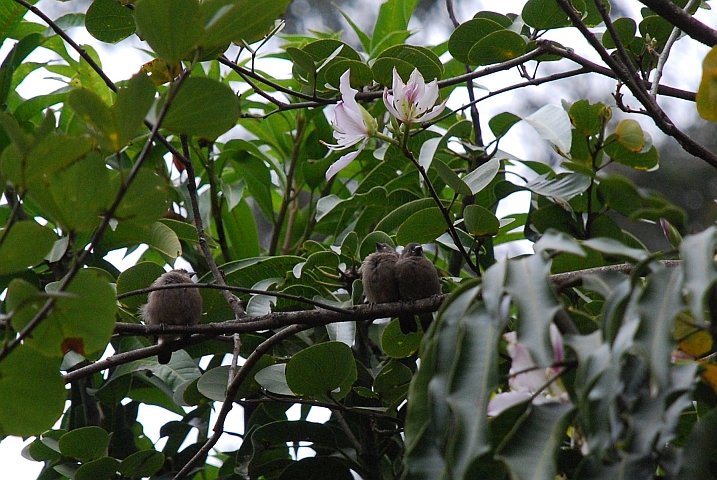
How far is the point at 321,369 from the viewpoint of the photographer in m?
2.23

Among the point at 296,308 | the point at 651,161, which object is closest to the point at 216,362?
the point at 296,308

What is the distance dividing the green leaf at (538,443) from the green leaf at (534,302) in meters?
0.11

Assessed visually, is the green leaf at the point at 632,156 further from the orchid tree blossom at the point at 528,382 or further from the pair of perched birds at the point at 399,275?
the orchid tree blossom at the point at 528,382

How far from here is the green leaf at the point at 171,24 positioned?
1.39 meters

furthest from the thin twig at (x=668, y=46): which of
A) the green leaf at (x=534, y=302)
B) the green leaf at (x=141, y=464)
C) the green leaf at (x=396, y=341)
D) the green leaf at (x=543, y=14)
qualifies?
the green leaf at (x=141, y=464)

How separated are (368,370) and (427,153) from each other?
84 centimetres

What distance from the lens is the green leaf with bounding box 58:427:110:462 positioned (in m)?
2.41

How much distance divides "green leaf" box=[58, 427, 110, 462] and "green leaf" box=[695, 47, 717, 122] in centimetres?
194

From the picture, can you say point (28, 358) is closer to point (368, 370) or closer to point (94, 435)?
point (94, 435)

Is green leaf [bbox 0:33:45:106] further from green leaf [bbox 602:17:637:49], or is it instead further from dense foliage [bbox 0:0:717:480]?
green leaf [bbox 602:17:637:49]

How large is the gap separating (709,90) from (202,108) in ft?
3.36

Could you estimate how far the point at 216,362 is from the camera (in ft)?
10.8

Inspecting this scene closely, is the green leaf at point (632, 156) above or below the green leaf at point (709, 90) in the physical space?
below

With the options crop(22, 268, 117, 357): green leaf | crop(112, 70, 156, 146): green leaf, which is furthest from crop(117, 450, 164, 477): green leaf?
crop(112, 70, 156, 146): green leaf
